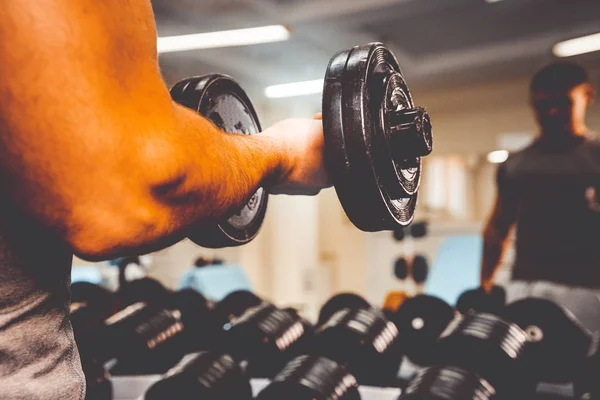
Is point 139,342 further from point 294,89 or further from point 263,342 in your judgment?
point 294,89

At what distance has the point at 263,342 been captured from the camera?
1323mm

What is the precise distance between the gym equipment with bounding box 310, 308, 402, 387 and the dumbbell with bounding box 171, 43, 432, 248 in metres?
0.62

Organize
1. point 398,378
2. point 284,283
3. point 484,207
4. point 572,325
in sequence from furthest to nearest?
point 484,207, point 284,283, point 398,378, point 572,325

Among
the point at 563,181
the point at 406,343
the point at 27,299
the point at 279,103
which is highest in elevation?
the point at 279,103

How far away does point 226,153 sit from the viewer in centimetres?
49

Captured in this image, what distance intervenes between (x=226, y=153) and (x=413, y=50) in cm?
364

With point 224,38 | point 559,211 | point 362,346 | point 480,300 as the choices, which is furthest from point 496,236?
point 224,38

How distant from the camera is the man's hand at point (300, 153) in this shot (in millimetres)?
660

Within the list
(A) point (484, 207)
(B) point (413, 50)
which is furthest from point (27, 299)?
(A) point (484, 207)

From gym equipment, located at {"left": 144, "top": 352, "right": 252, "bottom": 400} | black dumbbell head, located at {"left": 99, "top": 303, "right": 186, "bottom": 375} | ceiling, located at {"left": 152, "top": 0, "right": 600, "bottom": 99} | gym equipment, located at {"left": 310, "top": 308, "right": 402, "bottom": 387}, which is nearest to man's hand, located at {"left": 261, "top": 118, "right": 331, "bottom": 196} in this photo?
gym equipment, located at {"left": 144, "top": 352, "right": 252, "bottom": 400}

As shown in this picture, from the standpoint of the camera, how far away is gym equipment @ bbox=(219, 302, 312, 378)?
4.34 ft

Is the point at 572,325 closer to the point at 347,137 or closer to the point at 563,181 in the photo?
the point at 563,181

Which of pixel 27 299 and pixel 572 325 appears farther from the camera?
pixel 572 325

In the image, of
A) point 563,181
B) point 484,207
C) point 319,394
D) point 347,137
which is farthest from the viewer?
point 484,207
